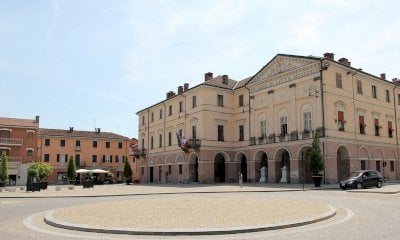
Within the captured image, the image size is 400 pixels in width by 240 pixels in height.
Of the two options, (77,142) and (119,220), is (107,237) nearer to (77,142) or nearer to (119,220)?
(119,220)

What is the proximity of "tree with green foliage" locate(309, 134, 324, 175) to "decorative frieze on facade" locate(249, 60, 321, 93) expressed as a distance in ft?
24.3

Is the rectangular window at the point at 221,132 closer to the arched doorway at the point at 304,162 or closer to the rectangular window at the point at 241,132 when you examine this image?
the rectangular window at the point at 241,132

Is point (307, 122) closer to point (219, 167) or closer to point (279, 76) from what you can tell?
point (279, 76)

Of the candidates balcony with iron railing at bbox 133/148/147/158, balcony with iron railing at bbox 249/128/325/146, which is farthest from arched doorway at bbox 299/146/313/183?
balcony with iron railing at bbox 133/148/147/158

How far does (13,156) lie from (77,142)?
14.2 metres

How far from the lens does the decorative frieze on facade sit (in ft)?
119

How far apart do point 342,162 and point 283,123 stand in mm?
6800

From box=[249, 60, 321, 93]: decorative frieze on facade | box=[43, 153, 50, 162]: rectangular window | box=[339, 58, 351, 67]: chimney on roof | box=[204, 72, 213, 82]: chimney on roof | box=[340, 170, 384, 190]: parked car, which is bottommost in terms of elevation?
box=[340, 170, 384, 190]: parked car

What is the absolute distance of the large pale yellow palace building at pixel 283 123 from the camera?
35781 millimetres

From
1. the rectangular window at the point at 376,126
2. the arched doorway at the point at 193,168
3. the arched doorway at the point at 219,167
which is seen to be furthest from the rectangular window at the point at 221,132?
the rectangular window at the point at 376,126

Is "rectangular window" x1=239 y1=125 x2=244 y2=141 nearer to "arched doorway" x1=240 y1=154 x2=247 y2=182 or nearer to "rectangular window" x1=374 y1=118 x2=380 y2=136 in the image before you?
"arched doorway" x1=240 y1=154 x2=247 y2=182

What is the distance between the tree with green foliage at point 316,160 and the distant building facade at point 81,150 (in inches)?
1662

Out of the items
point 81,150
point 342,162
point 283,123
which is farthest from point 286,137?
point 81,150

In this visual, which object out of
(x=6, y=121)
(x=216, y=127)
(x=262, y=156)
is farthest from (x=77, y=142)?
(x=262, y=156)
